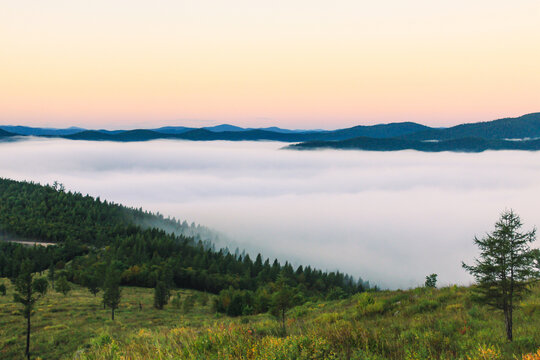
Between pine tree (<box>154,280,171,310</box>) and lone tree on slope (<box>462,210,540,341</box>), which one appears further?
pine tree (<box>154,280,171,310</box>)

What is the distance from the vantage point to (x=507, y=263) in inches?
374

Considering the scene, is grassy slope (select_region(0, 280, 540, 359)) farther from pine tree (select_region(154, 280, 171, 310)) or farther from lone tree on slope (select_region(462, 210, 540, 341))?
pine tree (select_region(154, 280, 171, 310))

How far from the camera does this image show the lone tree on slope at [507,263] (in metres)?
9.34

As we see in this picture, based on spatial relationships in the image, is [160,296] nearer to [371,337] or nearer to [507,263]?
[371,337]

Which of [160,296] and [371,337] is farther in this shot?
[160,296]

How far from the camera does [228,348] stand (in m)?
7.84

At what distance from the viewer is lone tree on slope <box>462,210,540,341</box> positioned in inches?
368

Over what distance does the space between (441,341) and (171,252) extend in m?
182

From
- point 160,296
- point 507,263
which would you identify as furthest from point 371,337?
point 160,296

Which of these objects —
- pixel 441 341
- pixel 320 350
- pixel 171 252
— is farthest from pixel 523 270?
pixel 171 252

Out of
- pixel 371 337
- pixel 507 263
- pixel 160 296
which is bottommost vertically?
pixel 160 296

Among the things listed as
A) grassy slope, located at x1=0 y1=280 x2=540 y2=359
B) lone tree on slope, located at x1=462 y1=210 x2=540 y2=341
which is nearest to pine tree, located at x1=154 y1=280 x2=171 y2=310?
grassy slope, located at x1=0 y1=280 x2=540 y2=359

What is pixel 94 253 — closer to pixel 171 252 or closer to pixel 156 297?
pixel 171 252

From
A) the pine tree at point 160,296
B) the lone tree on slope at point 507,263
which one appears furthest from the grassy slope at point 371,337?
the pine tree at point 160,296
